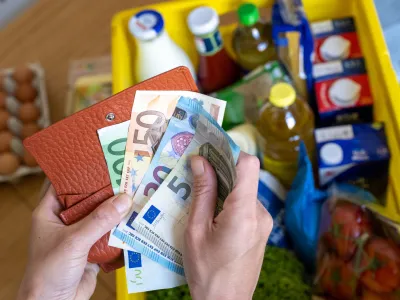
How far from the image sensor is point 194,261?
54cm

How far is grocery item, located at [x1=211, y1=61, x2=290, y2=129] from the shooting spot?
2.67 ft

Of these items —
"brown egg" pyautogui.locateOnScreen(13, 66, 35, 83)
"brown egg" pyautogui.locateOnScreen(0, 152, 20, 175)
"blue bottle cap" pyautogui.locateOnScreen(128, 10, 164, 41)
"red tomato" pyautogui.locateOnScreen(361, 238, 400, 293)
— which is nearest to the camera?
"red tomato" pyautogui.locateOnScreen(361, 238, 400, 293)

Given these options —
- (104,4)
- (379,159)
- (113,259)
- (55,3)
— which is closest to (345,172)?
(379,159)

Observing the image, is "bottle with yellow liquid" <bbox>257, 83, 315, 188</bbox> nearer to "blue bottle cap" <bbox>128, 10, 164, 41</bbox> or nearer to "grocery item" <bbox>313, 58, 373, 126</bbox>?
"grocery item" <bbox>313, 58, 373, 126</bbox>

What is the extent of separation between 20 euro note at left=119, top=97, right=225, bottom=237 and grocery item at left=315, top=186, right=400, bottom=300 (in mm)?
265

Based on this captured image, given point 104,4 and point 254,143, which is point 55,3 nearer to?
point 104,4

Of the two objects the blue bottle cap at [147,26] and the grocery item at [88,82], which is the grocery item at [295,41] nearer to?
the blue bottle cap at [147,26]

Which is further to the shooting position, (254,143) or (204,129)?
(254,143)

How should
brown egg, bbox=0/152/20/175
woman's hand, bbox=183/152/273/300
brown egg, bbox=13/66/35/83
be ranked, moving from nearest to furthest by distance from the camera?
woman's hand, bbox=183/152/273/300
brown egg, bbox=0/152/20/175
brown egg, bbox=13/66/35/83

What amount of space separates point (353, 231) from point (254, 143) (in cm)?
20

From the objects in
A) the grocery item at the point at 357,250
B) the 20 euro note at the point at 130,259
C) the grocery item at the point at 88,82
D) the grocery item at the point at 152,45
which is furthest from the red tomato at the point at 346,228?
the grocery item at the point at 88,82

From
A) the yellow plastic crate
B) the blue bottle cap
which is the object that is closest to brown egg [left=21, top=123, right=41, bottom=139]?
the yellow plastic crate

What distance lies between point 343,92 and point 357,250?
24 centimetres

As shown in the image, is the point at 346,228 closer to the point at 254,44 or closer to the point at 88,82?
the point at 254,44
